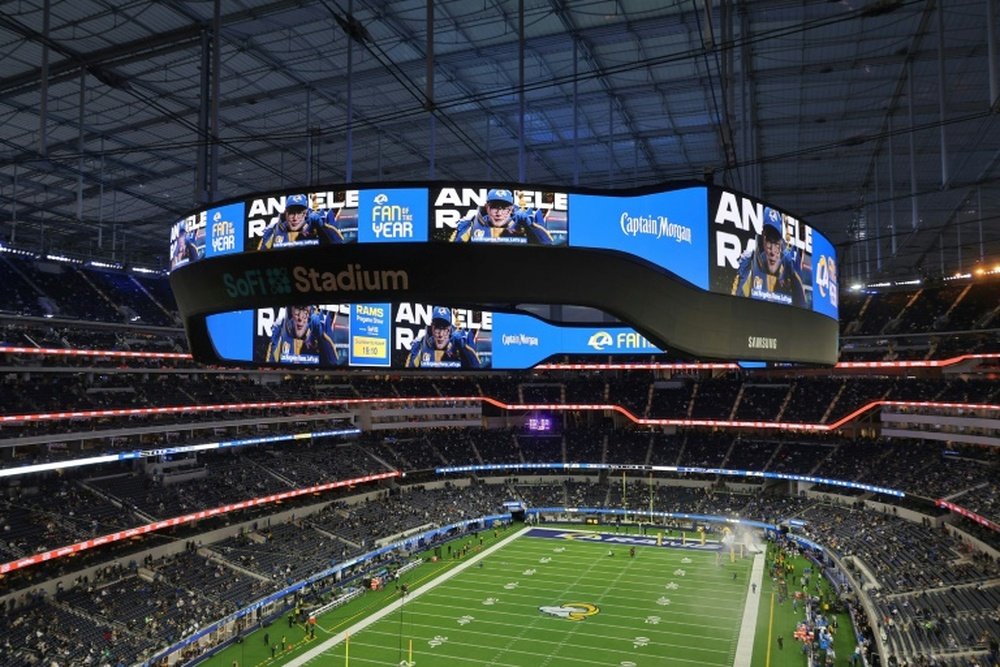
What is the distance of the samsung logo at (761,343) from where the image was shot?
6560mm

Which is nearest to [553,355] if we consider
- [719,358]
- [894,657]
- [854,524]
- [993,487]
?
[719,358]

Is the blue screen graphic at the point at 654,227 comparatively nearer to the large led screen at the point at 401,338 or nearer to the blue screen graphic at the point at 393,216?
the blue screen graphic at the point at 393,216

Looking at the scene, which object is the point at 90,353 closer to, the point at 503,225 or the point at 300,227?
the point at 300,227

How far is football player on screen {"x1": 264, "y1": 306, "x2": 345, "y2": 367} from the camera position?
941 cm

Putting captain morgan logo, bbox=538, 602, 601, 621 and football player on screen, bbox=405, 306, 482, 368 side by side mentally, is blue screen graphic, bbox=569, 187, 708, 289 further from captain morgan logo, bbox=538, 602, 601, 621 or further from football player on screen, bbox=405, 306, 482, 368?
captain morgan logo, bbox=538, 602, 601, 621

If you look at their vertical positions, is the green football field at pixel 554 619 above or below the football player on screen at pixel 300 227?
below

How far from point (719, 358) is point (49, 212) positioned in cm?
4832

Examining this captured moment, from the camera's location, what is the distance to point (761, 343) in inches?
264

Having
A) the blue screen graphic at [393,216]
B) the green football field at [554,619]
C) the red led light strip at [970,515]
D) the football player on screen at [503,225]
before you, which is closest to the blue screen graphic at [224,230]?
the blue screen graphic at [393,216]

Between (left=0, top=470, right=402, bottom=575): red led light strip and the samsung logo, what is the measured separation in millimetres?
29010

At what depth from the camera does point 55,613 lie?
88.5 feet

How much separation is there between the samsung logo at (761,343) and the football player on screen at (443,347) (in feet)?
16.2

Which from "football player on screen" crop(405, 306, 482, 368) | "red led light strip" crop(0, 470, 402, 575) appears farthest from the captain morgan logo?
"football player on screen" crop(405, 306, 482, 368)

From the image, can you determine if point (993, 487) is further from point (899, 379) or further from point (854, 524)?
point (899, 379)
